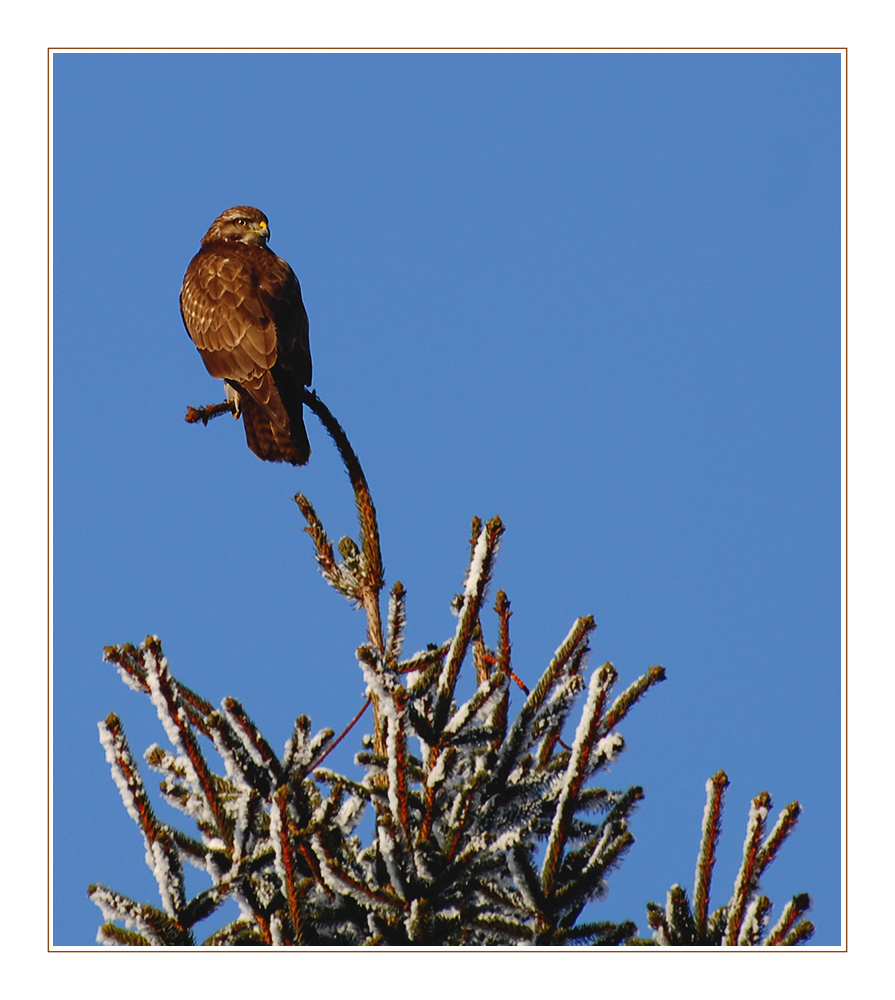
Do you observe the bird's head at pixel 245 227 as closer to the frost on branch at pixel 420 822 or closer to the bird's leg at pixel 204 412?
the bird's leg at pixel 204 412

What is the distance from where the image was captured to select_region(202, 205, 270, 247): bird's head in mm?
9062

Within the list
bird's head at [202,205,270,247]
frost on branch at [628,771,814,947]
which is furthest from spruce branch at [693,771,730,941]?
bird's head at [202,205,270,247]

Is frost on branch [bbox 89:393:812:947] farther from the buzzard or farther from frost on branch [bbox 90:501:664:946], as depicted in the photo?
the buzzard

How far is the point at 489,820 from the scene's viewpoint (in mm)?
3229

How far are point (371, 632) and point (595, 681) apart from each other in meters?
0.97

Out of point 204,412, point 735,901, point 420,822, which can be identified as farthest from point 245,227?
point 735,901

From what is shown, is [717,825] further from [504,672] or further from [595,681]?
[504,672]

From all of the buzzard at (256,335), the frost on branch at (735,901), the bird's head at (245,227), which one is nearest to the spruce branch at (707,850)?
the frost on branch at (735,901)

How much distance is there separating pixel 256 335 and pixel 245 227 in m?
2.60

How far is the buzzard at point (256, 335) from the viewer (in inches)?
241

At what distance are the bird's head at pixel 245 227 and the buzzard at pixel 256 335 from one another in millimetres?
654

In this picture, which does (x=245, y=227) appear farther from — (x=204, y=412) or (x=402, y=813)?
(x=402, y=813)

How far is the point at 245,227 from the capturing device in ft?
29.9
